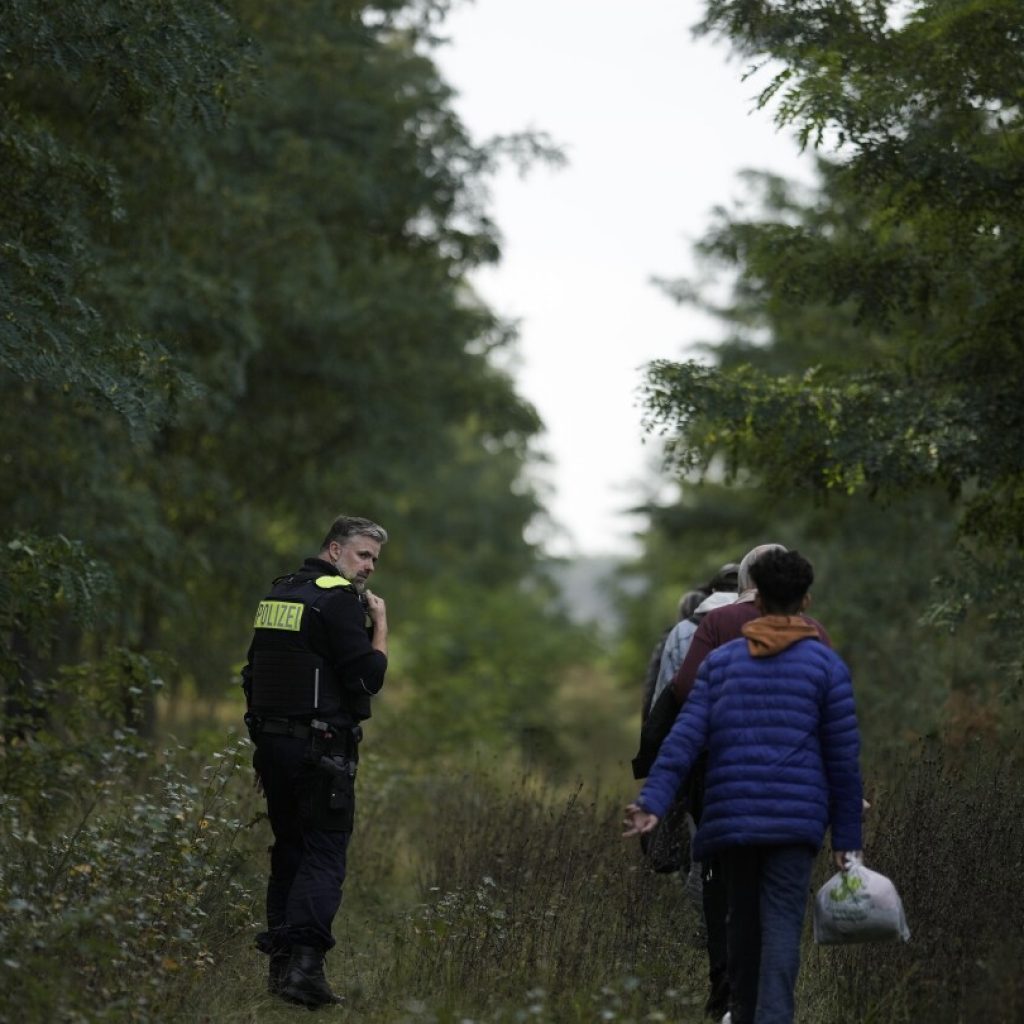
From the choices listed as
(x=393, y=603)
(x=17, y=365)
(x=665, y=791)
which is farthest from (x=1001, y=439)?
(x=393, y=603)

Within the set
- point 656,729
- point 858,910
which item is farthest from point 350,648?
point 858,910

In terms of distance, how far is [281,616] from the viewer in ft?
23.8

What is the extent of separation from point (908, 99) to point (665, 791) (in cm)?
529

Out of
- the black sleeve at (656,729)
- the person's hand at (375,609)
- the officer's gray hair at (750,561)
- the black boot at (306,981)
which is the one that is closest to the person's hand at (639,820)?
the officer's gray hair at (750,561)

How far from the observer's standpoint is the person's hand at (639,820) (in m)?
5.79

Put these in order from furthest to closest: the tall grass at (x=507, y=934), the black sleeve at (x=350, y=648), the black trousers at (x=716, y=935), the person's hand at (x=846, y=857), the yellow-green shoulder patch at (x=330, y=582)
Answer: the yellow-green shoulder patch at (x=330, y=582) → the black sleeve at (x=350, y=648) → the black trousers at (x=716, y=935) → the tall grass at (x=507, y=934) → the person's hand at (x=846, y=857)

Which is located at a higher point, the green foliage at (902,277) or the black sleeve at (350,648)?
the green foliage at (902,277)

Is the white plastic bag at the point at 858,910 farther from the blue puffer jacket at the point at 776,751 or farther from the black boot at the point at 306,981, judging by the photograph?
the black boot at the point at 306,981

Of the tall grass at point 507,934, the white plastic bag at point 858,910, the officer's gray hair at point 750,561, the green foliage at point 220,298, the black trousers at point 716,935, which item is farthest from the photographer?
the green foliage at point 220,298

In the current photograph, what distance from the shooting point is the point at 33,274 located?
8719 millimetres

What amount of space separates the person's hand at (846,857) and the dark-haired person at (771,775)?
0.01 metres

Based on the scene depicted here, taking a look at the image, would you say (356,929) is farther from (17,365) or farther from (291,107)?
(291,107)

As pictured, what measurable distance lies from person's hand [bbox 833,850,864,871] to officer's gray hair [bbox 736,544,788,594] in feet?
3.36

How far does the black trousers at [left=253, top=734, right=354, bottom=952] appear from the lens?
7184 mm
